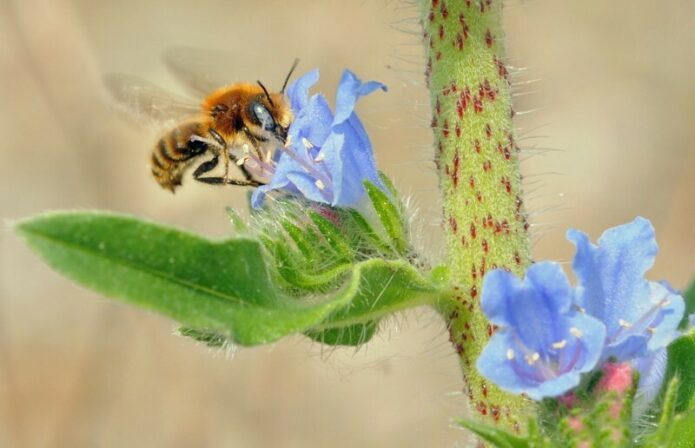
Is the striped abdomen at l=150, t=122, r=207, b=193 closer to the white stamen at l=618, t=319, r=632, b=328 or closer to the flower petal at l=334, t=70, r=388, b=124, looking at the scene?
the flower petal at l=334, t=70, r=388, b=124

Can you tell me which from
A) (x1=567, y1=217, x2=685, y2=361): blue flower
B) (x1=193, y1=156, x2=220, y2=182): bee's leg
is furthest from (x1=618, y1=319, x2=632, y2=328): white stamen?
(x1=193, y1=156, x2=220, y2=182): bee's leg

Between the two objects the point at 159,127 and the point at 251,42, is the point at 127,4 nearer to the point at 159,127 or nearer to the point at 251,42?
the point at 251,42

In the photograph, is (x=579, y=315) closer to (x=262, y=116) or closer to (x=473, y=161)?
(x=473, y=161)

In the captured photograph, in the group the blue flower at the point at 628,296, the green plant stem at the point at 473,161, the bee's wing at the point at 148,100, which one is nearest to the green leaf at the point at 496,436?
the blue flower at the point at 628,296

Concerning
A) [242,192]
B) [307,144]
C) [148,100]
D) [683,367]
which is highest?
[307,144]

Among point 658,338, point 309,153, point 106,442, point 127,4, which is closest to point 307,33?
point 127,4

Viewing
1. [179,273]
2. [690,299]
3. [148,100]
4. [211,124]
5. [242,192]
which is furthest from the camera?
[242,192]

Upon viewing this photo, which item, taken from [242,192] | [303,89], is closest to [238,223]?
[303,89]
